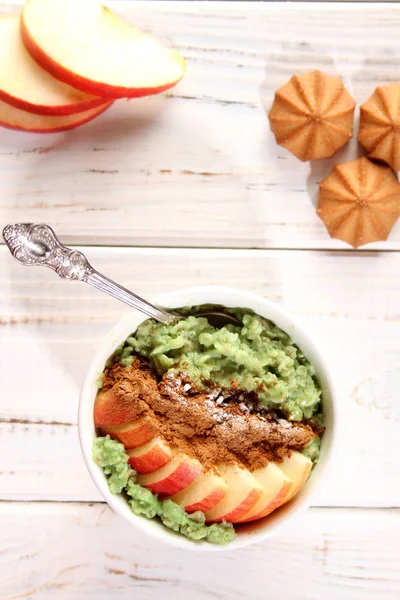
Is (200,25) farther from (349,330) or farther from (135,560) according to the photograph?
(135,560)

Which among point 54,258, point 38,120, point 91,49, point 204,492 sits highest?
point 91,49

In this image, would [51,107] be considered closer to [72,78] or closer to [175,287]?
[72,78]

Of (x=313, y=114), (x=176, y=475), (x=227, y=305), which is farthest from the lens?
(x=313, y=114)

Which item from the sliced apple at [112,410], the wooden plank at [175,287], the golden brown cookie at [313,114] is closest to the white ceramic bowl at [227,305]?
the sliced apple at [112,410]

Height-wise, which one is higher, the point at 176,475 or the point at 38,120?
the point at 38,120

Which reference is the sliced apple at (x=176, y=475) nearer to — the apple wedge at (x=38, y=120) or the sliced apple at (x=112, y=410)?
the sliced apple at (x=112, y=410)

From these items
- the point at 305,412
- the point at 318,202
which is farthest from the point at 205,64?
the point at 305,412

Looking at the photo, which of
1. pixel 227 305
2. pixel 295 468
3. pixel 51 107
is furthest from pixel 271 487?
pixel 51 107

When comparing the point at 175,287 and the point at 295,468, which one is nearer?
the point at 295,468
